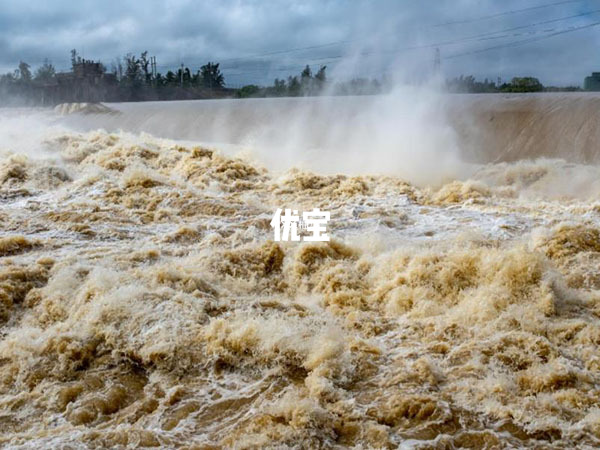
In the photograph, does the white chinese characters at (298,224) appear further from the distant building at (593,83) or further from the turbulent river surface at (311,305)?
the distant building at (593,83)

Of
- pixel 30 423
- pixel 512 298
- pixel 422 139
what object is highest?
pixel 422 139

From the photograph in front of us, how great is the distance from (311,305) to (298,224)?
2.77 meters

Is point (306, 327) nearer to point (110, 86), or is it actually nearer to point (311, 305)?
point (311, 305)

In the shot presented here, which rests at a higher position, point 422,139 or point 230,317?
point 422,139

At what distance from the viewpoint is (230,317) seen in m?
5.79

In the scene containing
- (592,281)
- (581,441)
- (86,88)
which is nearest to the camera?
(581,441)

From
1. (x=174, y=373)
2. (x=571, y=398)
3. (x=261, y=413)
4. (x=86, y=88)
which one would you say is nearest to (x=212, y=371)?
(x=174, y=373)

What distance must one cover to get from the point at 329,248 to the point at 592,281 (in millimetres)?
3004

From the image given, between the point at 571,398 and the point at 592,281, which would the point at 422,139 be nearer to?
the point at 592,281

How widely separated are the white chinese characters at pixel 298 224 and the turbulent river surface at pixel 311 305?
0.63ft

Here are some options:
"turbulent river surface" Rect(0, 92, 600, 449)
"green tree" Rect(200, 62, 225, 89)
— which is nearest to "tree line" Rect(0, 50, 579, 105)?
"green tree" Rect(200, 62, 225, 89)

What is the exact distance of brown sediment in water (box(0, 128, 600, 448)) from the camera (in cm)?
426

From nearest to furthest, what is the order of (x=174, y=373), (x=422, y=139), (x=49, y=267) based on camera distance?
(x=174, y=373) < (x=49, y=267) < (x=422, y=139)

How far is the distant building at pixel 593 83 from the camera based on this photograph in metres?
Result: 15.7
